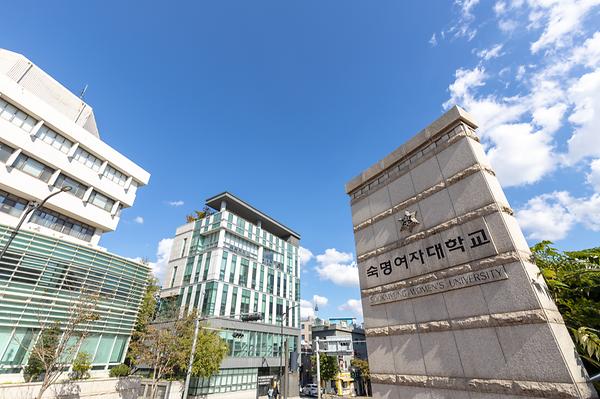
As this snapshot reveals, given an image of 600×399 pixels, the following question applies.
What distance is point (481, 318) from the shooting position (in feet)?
19.0

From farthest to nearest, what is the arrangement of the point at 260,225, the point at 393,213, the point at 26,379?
the point at 260,225 < the point at 26,379 < the point at 393,213

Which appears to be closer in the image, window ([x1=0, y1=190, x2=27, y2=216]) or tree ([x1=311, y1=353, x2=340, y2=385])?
window ([x1=0, y1=190, x2=27, y2=216])

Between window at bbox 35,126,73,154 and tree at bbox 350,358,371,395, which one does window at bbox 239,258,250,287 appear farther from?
tree at bbox 350,358,371,395

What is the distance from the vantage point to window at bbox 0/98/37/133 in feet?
79.4

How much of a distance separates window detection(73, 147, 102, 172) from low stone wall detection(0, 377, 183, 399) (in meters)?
21.3

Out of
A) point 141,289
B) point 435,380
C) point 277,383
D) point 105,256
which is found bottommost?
point 277,383

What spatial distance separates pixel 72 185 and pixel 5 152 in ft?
19.1

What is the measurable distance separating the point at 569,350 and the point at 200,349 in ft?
92.8

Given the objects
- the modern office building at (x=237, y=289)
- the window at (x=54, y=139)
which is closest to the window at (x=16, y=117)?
the window at (x=54, y=139)

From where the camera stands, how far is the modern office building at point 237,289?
36.0 metres

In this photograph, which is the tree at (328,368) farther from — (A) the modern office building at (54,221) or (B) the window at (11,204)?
(B) the window at (11,204)

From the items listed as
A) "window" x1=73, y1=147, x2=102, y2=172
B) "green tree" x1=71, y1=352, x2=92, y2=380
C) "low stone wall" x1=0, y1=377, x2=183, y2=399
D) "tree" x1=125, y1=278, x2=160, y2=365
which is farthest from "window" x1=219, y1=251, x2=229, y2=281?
"window" x1=73, y1=147, x2=102, y2=172

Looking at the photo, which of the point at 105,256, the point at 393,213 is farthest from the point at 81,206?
the point at 393,213

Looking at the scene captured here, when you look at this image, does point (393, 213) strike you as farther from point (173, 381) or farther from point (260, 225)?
point (260, 225)
